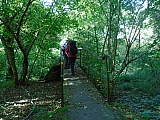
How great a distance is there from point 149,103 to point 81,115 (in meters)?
2.83

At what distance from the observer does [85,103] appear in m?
5.40

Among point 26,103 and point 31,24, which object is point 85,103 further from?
point 31,24

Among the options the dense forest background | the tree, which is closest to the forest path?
the dense forest background

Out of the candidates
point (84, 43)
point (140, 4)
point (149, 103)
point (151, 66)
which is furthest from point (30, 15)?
point (149, 103)

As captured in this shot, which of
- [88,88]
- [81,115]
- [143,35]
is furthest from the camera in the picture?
[143,35]

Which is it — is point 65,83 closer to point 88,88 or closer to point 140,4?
point 88,88

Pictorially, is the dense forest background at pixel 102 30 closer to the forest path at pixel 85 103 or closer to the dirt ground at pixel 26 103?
the forest path at pixel 85 103

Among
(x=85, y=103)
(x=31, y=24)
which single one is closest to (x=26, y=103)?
(x=85, y=103)

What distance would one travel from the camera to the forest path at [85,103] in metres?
4.56

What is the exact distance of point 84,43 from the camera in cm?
1320

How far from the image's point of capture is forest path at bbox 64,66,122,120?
4561 mm

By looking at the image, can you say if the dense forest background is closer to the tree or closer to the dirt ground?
the tree

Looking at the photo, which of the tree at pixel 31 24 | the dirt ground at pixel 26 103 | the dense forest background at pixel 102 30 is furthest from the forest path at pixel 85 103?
the tree at pixel 31 24

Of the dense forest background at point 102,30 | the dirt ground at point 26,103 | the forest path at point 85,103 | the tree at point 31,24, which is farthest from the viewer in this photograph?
the tree at point 31,24
